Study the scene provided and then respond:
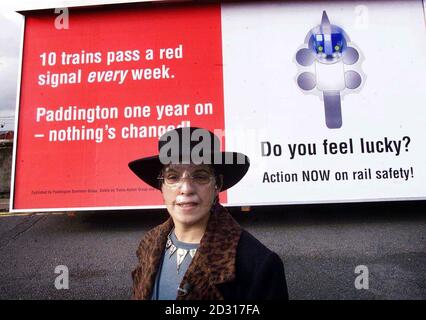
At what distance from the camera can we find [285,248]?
11.2 ft

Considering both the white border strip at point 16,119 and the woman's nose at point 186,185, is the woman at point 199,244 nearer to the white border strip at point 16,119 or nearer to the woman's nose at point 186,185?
the woman's nose at point 186,185

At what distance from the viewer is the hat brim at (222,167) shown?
1359 millimetres

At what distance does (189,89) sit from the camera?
412 cm

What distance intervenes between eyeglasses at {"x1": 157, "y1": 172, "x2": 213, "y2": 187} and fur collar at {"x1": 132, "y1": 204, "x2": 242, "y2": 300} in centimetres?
14

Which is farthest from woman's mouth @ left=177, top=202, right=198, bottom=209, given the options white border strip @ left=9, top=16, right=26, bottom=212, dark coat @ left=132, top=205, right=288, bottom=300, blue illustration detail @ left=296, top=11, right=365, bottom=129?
white border strip @ left=9, top=16, right=26, bottom=212

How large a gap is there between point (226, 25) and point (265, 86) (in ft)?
3.61

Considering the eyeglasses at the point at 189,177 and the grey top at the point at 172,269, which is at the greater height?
the eyeglasses at the point at 189,177

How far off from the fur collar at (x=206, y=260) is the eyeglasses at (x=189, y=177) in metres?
0.14

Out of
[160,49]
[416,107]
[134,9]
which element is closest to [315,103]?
[416,107]
